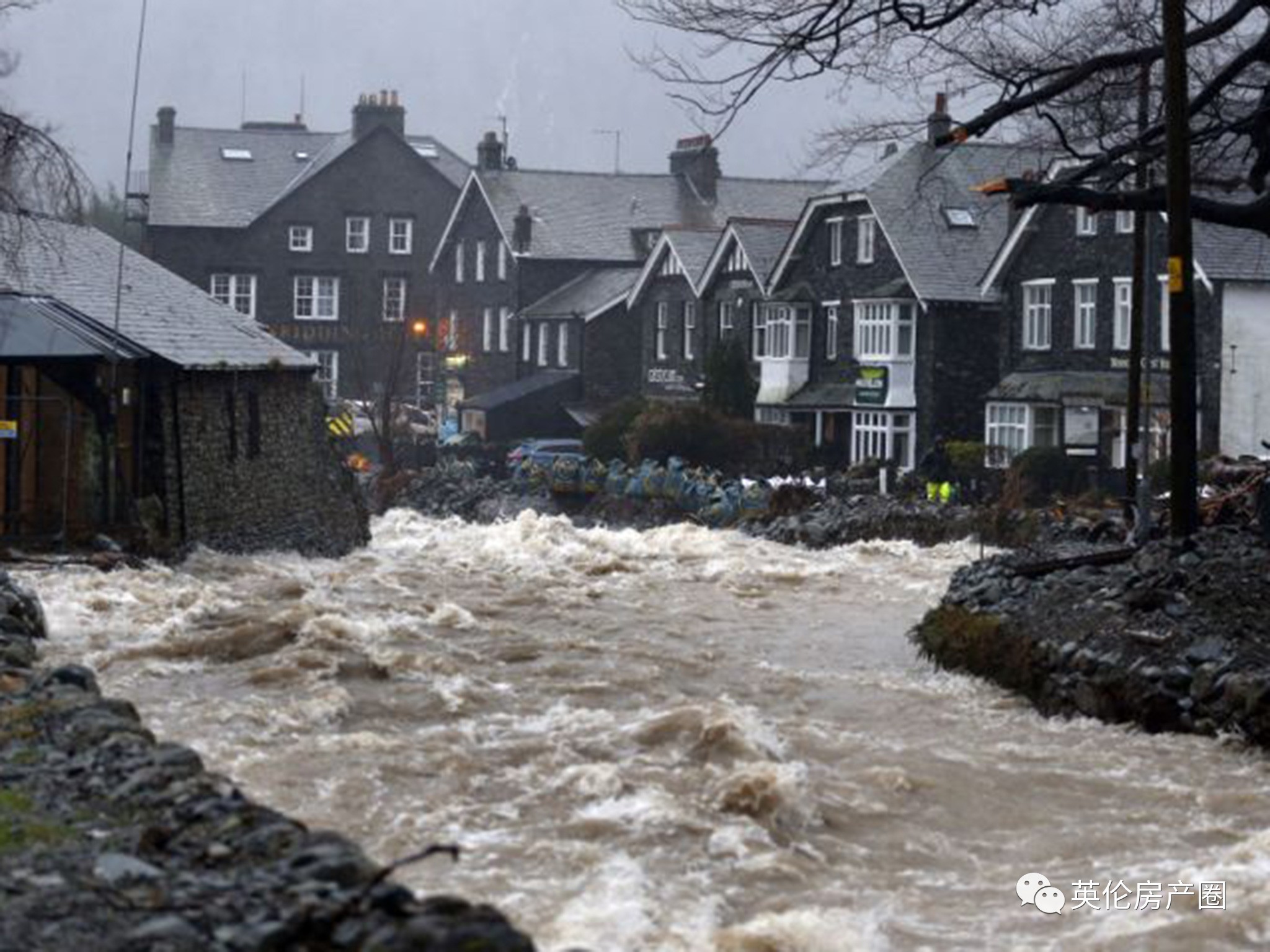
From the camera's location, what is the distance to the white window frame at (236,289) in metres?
80.1

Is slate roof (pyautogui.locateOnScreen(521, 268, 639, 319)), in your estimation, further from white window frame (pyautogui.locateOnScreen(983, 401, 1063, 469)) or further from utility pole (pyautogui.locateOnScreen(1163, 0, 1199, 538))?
utility pole (pyautogui.locateOnScreen(1163, 0, 1199, 538))

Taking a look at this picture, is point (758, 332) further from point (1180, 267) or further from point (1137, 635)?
point (1137, 635)

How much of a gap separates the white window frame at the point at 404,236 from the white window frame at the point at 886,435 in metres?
34.3

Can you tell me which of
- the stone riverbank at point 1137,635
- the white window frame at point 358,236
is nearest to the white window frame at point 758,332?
the white window frame at point 358,236

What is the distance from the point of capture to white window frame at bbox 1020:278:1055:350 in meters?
49.7

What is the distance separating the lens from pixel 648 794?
1476cm

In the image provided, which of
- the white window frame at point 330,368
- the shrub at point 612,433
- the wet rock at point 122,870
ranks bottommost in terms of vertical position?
the wet rock at point 122,870

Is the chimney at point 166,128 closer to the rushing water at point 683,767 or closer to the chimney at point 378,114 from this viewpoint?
the chimney at point 378,114

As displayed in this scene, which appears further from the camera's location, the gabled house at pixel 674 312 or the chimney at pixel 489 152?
the chimney at pixel 489 152

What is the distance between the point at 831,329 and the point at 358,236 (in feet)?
106

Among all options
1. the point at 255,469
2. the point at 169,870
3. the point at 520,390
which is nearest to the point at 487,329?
the point at 520,390

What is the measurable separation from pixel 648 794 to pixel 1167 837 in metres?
3.64

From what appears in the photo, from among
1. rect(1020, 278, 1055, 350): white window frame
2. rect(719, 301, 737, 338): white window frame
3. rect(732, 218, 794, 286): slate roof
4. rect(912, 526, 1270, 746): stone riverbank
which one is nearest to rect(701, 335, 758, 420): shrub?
rect(732, 218, 794, 286): slate roof

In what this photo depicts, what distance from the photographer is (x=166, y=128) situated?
8131 cm
